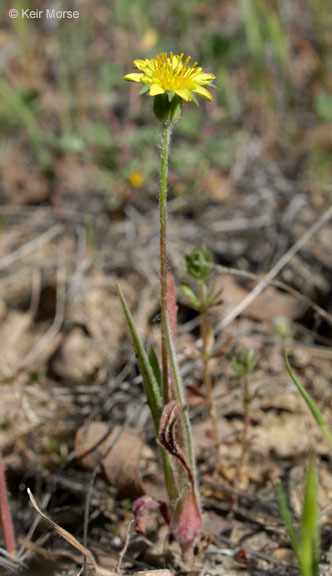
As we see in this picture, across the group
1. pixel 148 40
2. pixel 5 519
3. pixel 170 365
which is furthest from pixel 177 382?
pixel 148 40

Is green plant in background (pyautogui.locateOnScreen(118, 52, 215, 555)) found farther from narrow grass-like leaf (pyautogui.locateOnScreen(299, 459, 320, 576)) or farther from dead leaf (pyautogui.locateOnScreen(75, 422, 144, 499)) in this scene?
narrow grass-like leaf (pyautogui.locateOnScreen(299, 459, 320, 576))

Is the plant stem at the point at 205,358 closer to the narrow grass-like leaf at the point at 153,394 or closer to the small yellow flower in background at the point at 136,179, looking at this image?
the narrow grass-like leaf at the point at 153,394

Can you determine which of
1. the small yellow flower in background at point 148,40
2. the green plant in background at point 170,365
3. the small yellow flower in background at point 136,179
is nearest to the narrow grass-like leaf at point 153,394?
the green plant in background at point 170,365

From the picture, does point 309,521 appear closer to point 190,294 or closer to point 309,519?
point 309,519

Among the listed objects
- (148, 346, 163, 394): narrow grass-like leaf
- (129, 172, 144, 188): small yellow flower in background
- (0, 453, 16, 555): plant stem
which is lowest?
(0, 453, 16, 555): plant stem

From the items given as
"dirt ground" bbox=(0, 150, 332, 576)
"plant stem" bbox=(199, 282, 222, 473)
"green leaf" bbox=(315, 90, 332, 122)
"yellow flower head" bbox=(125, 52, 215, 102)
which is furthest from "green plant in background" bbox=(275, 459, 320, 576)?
"green leaf" bbox=(315, 90, 332, 122)

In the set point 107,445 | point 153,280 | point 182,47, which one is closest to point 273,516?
point 107,445
